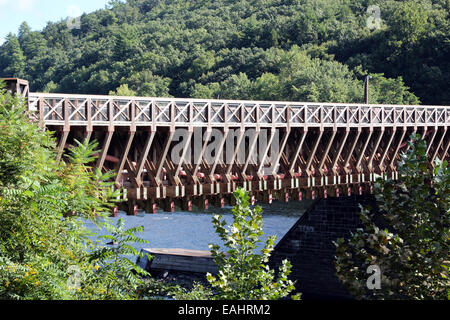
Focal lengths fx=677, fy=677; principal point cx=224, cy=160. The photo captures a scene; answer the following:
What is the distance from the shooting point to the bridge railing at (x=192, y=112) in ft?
66.4

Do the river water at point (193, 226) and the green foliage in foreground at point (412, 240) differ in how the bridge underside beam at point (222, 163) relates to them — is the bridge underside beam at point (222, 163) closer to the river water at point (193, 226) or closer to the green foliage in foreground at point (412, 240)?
the green foliage in foreground at point (412, 240)

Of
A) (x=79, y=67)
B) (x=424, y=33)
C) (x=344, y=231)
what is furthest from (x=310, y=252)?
(x=79, y=67)

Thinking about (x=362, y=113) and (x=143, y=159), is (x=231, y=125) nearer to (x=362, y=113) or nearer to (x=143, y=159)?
(x=143, y=159)

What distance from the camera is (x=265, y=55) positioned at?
120812 millimetres

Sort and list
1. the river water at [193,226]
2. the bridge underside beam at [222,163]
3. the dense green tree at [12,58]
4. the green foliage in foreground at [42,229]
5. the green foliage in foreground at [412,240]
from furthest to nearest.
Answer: the dense green tree at [12,58]
the river water at [193,226]
the bridge underside beam at [222,163]
the green foliage in foreground at [42,229]
the green foliage in foreground at [412,240]

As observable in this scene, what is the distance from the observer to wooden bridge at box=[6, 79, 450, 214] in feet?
70.4

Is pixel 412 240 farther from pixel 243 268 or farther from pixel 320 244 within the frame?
pixel 320 244

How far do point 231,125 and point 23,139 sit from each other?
45.1ft

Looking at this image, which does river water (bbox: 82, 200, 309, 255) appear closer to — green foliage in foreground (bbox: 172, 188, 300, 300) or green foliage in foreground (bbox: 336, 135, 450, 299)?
green foliage in foreground (bbox: 336, 135, 450, 299)

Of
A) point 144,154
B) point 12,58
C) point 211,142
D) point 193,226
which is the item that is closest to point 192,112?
point 144,154

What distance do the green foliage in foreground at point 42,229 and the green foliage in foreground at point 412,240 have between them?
188 inches

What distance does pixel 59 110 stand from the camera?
2025cm

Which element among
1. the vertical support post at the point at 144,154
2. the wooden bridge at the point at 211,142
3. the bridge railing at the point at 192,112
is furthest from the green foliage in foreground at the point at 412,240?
the vertical support post at the point at 144,154

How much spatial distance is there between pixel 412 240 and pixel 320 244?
1241 inches
